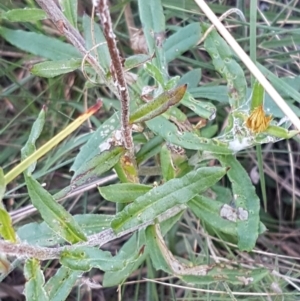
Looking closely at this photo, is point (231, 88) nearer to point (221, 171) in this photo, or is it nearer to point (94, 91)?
point (221, 171)

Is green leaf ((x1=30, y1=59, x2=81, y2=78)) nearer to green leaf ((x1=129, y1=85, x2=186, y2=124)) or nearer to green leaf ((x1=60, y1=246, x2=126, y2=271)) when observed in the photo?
green leaf ((x1=129, y1=85, x2=186, y2=124))

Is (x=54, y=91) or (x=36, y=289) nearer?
(x=36, y=289)

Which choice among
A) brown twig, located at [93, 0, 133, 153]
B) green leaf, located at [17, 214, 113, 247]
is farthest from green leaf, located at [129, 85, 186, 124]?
green leaf, located at [17, 214, 113, 247]

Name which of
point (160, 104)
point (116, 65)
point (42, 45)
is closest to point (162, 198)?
point (160, 104)

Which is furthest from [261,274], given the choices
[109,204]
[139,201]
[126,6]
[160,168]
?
[126,6]

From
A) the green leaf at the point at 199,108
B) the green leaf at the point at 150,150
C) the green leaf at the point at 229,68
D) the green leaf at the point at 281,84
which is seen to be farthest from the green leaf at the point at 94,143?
the green leaf at the point at 281,84

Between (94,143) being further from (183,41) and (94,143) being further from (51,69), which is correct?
(183,41)
